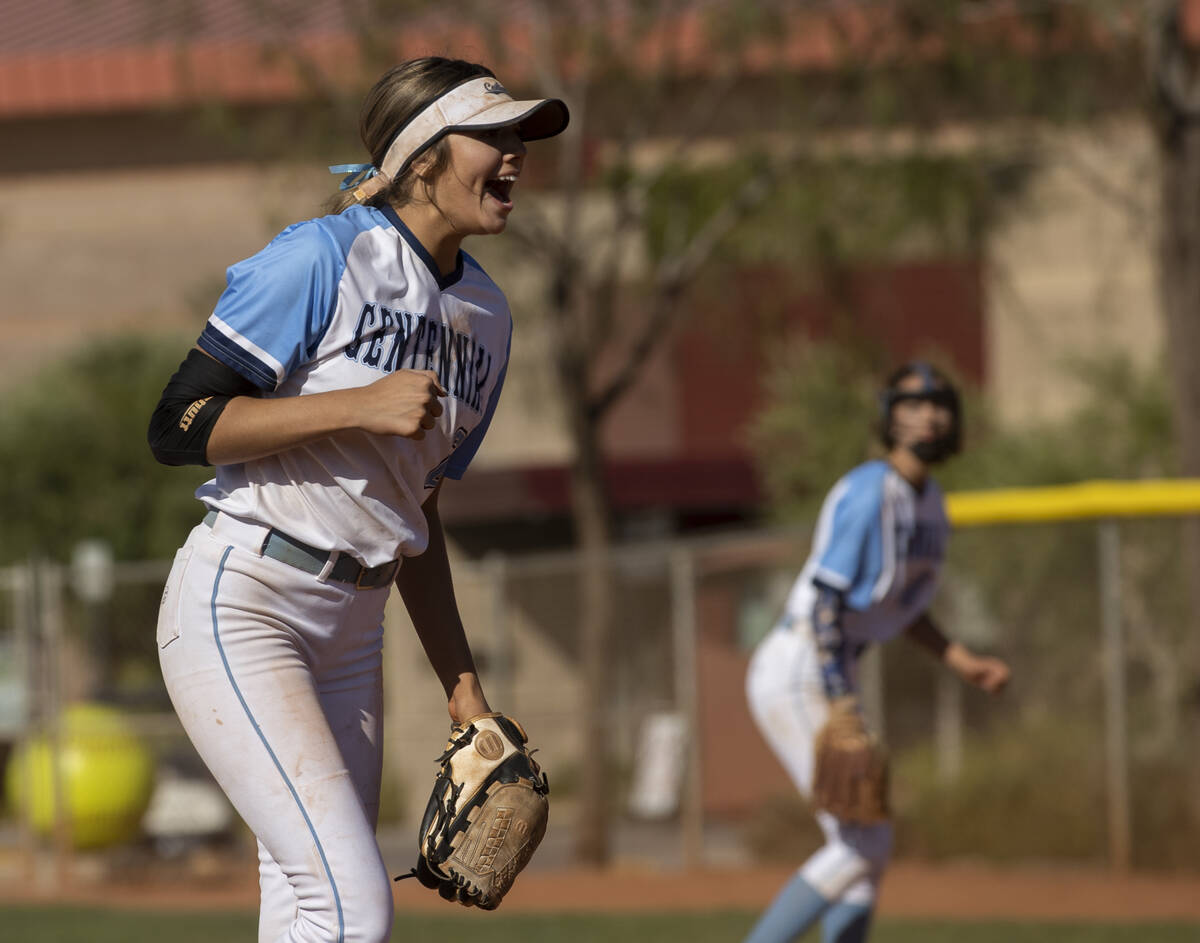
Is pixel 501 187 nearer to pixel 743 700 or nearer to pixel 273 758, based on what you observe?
pixel 273 758

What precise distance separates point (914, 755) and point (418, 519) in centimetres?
933

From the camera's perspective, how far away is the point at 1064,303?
17.9 meters

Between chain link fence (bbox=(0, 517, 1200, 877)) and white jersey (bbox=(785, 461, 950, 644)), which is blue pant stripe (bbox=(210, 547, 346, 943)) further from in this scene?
chain link fence (bbox=(0, 517, 1200, 877))

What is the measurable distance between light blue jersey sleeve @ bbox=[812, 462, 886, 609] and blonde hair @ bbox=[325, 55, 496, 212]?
2738 millimetres

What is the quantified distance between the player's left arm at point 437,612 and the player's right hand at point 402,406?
1.91ft

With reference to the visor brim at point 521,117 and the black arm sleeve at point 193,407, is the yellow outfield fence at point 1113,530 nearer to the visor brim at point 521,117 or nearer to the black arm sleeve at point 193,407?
the visor brim at point 521,117

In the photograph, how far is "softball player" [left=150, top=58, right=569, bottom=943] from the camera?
3.17 meters

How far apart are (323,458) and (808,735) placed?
10.7ft

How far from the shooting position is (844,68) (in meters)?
12.5

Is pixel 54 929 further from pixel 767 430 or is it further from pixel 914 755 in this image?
pixel 767 430

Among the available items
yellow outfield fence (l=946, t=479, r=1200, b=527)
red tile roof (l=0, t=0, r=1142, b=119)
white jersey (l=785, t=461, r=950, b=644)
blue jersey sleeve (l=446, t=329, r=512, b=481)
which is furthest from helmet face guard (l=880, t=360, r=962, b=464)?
yellow outfield fence (l=946, t=479, r=1200, b=527)

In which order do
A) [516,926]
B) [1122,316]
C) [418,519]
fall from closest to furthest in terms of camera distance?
1. [418,519]
2. [516,926]
3. [1122,316]

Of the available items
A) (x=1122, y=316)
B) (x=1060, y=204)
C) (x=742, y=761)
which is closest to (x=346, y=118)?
(x=742, y=761)

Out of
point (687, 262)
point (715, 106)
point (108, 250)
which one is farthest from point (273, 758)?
point (108, 250)
